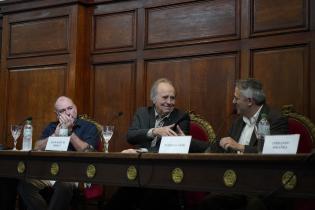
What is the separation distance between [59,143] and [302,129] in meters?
1.45

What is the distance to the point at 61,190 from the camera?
11.1ft

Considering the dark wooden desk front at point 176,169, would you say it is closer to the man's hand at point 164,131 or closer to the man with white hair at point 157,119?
the man's hand at point 164,131

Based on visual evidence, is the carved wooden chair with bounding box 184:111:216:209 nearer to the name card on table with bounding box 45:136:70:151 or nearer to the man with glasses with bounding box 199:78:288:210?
the man with glasses with bounding box 199:78:288:210

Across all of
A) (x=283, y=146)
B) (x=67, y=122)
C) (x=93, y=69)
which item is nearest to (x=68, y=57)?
(x=93, y=69)

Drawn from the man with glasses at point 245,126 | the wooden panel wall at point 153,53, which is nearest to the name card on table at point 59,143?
Result: the man with glasses at point 245,126

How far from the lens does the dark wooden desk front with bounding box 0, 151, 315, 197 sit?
2121 mm

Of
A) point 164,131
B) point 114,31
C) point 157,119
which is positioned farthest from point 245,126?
point 114,31

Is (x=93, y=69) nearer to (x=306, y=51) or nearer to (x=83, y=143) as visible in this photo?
(x=83, y=143)

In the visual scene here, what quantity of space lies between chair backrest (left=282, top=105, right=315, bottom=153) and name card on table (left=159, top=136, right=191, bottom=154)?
92 cm

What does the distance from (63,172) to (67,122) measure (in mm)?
906

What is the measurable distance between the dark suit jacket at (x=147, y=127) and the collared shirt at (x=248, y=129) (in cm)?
23

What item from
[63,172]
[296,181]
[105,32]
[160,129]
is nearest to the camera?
[296,181]

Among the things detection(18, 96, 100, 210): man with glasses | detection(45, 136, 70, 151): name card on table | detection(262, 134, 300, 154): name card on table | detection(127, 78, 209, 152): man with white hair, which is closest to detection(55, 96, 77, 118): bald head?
detection(18, 96, 100, 210): man with glasses

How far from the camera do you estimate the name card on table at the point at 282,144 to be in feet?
7.19
